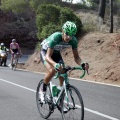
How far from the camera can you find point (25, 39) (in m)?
51.3

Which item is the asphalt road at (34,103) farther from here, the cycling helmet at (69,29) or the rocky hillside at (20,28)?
the rocky hillside at (20,28)

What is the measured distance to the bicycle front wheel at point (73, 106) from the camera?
597 centimetres

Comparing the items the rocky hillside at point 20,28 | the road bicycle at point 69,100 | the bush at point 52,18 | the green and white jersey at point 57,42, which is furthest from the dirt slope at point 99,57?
the rocky hillside at point 20,28

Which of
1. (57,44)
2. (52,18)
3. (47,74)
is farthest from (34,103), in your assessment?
(52,18)

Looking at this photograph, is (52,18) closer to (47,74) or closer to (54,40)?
(47,74)

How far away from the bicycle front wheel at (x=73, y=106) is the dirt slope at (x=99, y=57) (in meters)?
8.62

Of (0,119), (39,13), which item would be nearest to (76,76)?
(39,13)

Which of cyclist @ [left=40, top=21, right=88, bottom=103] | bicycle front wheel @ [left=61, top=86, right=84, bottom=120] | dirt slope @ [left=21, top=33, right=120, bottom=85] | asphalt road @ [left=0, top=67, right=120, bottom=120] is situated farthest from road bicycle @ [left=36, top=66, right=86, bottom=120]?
dirt slope @ [left=21, top=33, right=120, bottom=85]

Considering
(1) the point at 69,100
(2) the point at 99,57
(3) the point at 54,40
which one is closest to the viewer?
(1) the point at 69,100

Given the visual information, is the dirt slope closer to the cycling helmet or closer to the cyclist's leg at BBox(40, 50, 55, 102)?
the cyclist's leg at BBox(40, 50, 55, 102)

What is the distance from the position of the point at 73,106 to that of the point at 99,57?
12452 mm

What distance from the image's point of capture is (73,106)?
6164 millimetres

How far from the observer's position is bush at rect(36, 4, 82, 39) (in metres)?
22.2

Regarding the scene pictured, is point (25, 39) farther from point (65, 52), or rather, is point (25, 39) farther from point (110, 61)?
point (110, 61)
